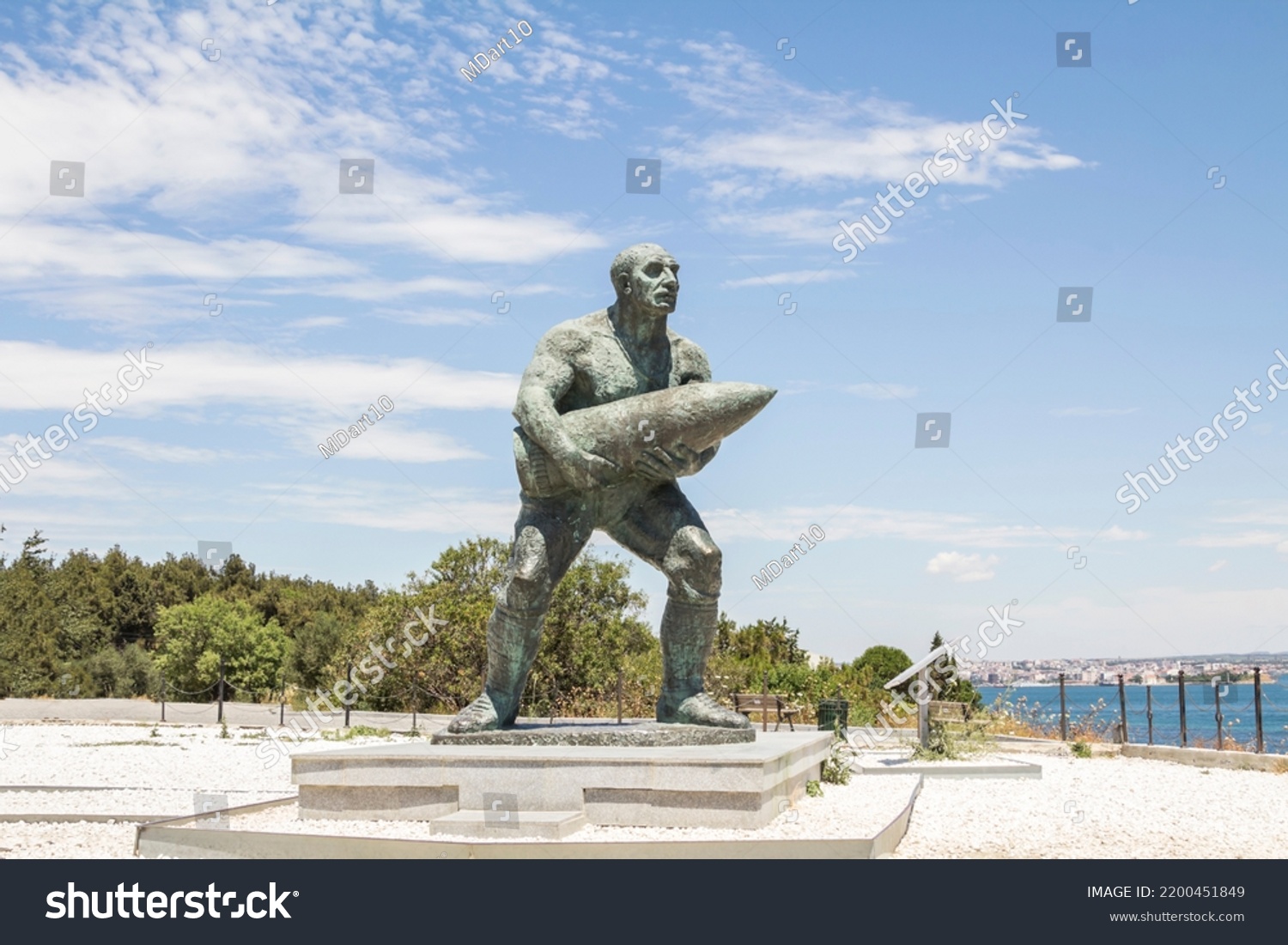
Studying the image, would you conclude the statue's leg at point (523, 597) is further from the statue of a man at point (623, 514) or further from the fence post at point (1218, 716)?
the fence post at point (1218, 716)

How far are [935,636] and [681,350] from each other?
10841 millimetres

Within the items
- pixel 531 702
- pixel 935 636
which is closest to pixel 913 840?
pixel 935 636

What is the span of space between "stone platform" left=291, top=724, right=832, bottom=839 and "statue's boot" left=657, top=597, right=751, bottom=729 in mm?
635

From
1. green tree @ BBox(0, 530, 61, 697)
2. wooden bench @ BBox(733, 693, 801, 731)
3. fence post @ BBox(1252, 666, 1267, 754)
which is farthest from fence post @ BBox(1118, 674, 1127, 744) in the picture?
green tree @ BBox(0, 530, 61, 697)

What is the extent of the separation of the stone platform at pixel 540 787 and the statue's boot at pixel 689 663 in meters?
0.64

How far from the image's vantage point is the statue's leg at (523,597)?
298 inches

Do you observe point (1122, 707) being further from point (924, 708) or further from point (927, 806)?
point (927, 806)

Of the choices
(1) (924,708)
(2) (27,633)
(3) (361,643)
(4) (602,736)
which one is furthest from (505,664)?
(2) (27,633)

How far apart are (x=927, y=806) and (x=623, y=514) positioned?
3.11 metres

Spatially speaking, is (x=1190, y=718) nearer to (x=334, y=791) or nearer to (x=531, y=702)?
(x=531, y=702)

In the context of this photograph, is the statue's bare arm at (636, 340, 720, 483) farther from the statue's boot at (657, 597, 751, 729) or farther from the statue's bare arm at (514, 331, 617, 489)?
the statue's boot at (657, 597, 751, 729)

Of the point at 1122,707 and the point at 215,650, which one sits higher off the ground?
the point at 215,650

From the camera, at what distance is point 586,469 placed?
7312mm

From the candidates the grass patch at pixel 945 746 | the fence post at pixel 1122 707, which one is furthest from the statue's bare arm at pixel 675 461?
the fence post at pixel 1122 707
